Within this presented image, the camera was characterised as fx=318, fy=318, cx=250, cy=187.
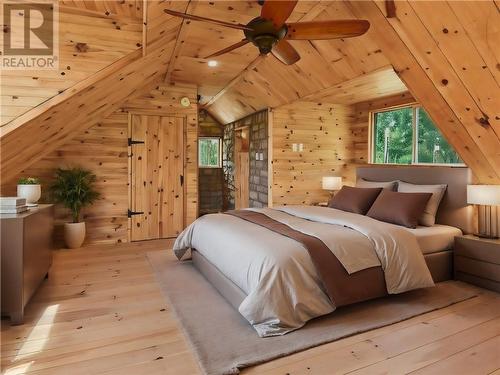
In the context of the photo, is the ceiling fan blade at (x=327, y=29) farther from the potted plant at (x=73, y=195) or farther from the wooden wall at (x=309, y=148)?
the potted plant at (x=73, y=195)

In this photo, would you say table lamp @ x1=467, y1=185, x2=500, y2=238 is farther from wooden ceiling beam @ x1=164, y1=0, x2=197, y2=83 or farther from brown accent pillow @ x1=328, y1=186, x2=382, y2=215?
wooden ceiling beam @ x1=164, y1=0, x2=197, y2=83

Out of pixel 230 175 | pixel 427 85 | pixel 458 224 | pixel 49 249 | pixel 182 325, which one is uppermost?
pixel 427 85

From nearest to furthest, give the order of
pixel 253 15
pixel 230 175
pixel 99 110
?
pixel 253 15 → pixel 99 110 → pixel 230 175

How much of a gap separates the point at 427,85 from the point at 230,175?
5.19 m

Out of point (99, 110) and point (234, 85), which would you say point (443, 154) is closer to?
point (234, 85)

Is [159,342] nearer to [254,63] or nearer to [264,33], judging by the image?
[264,33]

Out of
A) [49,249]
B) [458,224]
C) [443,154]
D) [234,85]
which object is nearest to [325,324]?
[458,224]

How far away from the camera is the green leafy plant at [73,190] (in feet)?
13.9

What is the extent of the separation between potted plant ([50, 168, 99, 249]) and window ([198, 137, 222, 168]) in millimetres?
3827

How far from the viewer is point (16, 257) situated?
7.45ft

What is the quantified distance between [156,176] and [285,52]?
10.2 ft

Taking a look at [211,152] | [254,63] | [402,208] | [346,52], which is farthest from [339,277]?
[211,152]

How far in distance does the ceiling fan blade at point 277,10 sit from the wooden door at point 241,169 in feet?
14.5

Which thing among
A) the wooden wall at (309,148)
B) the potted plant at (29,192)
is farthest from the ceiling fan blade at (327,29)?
the wooden wall at (309,148)
